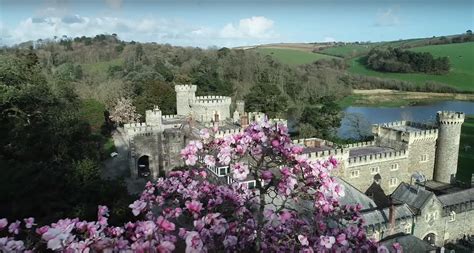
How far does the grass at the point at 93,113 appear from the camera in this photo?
101 ft

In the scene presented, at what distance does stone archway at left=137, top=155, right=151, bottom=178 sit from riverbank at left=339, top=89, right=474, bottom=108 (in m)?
34.6

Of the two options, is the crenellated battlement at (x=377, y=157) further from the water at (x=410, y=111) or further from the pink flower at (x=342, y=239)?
the water at (x=410, y=111)

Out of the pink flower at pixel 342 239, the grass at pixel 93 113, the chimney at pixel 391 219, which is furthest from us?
the grass at pixel 93 113

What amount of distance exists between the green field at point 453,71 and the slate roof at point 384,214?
52232 millimetres

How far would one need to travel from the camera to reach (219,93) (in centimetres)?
3856

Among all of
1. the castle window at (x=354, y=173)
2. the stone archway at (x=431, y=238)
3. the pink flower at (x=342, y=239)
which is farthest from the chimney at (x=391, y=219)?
the pink flower at (x=342, y=239)

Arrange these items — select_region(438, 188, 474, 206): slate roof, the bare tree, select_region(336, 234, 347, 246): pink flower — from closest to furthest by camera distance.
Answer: select_region(336, 234, 347, 246): pink flower → select_region(438, 188, 474, 206): slate roof → the bare tree

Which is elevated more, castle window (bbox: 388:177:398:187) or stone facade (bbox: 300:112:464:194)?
stone facade (bbox: 300:112:464:194)

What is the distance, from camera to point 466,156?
29000mm

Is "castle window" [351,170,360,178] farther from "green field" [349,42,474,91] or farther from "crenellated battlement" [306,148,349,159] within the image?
"green field" [349,42,474,91]

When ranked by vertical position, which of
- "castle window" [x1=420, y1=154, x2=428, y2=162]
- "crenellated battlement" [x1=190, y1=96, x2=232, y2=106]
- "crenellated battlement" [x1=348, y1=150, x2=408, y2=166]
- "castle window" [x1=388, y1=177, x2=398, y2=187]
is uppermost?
"crenellated battlement" [x1=190, y1=96, x2=232, y2=106]

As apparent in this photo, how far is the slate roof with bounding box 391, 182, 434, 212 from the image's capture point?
14623mm

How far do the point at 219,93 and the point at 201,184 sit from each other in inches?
1316

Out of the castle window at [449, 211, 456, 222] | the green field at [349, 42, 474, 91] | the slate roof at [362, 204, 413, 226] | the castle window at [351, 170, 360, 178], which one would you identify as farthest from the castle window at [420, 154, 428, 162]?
the green field at [349, 42, 474, 91]
